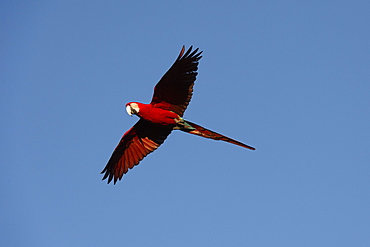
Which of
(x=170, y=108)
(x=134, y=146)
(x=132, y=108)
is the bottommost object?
(x=134, y=146)

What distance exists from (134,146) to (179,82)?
2.09 metres

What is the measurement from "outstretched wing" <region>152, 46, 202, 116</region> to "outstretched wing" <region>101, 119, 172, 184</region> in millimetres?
706

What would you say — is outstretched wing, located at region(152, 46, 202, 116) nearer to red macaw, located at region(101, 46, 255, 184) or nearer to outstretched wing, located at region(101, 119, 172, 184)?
red macaw, located at region(101, 46, 255, 184)

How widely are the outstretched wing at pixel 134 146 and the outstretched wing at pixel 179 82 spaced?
2.32ft

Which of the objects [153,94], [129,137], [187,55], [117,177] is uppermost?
[187,55]

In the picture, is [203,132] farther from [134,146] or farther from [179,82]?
[134,146]

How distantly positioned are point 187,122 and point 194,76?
991mm

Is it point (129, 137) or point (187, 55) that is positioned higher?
point (187, 55)

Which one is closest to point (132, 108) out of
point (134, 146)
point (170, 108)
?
point (170, 108)

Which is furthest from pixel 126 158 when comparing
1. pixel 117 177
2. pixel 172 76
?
pixel 172 76

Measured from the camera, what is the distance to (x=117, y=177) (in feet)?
40.5

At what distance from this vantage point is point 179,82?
10969 millimetres

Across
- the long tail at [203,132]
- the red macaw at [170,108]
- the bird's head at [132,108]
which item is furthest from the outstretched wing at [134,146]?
the bird's head at [132,108]

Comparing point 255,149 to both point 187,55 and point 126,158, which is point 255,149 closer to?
point 187,55
